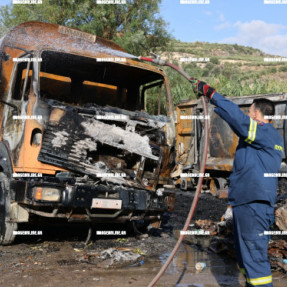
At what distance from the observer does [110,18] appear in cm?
1692

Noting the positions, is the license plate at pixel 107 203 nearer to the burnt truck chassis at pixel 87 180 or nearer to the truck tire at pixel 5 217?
the burnt truck chassis at pixel 87 180

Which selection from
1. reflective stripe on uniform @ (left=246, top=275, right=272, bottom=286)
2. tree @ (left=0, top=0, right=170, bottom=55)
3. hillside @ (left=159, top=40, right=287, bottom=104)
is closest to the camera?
reflective stripe on uniform @ (left=246, top=275, right=272, bottom=286)

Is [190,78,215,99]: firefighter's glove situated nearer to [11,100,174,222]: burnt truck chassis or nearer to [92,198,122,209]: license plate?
[11,100,174,222]: burnt truck chassis

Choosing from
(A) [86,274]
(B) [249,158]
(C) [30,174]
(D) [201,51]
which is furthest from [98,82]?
(D) [201,51]

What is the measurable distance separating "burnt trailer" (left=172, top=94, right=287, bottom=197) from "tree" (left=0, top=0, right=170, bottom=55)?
525 cm

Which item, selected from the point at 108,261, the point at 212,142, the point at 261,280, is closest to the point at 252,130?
the point at 261,280

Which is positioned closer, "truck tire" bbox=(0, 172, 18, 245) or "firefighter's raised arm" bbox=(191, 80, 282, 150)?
"firefighter's raised arm" bbox=(191, 80, 282, 150)

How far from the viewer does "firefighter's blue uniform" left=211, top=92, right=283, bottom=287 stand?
2912mm

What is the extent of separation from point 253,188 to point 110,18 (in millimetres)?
15227

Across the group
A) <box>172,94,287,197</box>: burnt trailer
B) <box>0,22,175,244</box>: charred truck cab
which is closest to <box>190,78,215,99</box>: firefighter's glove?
<box>0,22,175,244</box>: charred truck cab

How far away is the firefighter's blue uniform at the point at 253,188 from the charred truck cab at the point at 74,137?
1.88m

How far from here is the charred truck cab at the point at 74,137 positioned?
446 cm

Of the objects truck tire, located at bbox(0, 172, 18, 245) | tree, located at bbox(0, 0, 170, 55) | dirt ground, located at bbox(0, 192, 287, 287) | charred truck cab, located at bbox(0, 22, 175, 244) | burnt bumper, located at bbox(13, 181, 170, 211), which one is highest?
tree, located at bbox(0, 0, 170, 55)

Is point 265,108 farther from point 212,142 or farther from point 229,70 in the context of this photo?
point 229,70
